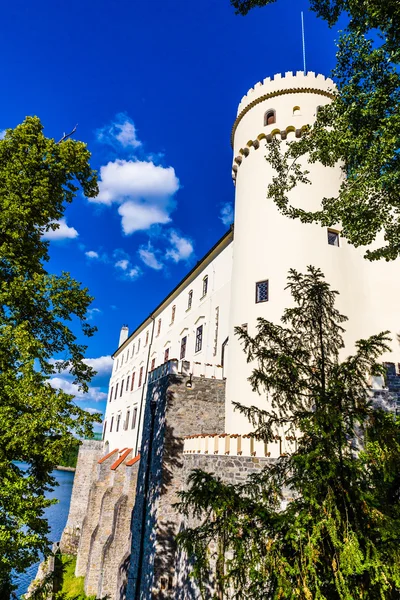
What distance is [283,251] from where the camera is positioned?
13977 millimetres

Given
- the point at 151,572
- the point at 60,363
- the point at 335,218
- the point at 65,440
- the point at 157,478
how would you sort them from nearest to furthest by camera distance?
the point at 65,440 < the point at 335,218 < the point at 60,363 < the point at 151,572 < the point at 157,478

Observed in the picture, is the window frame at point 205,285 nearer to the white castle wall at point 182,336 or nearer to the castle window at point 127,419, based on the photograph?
the white castle wall at point 182,336

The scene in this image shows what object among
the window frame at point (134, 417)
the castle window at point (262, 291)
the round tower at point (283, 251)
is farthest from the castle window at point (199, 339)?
the window frame at point (134, 417)

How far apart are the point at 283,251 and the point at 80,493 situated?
3155cm

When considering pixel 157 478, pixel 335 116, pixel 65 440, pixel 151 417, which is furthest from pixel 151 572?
pixel 335 116

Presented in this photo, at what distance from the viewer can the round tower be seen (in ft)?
44.6

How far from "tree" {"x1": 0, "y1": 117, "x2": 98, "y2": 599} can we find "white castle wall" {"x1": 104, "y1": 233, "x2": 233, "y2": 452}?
5944 mm

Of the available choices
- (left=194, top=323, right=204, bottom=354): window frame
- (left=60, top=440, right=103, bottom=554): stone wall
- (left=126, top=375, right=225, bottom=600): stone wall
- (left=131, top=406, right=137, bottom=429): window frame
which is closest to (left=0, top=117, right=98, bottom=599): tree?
(left=126, top=375, right=225, bottom=600): stone wall

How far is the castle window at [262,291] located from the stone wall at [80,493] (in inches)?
1046

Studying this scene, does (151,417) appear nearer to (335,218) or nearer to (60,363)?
(60,363)

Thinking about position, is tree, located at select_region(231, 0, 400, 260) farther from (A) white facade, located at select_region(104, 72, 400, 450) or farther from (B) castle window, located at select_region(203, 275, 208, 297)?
(B) castle window, located at select_region(203, 275, 208, 297)

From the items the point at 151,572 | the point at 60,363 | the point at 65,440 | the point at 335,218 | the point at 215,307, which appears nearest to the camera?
the point at 65,440

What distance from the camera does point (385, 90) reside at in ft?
26.0

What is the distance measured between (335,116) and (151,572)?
46.6ft
